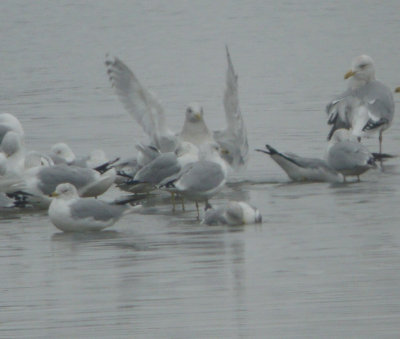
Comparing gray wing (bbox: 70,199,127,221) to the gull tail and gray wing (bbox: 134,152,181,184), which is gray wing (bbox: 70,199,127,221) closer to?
gray wing (bbox: 134,152,181,184)

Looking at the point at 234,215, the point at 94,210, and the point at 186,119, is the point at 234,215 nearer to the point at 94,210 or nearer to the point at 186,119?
the point at 94,210

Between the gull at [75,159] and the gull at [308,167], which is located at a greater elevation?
the gull at [75,159]

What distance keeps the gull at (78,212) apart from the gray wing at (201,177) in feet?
2.37

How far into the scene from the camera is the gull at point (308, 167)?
12828 mm

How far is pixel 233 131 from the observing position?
13703 millimetres

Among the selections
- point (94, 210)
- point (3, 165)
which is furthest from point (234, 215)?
point (3, 165)

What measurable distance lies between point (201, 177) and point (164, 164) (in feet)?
2.97

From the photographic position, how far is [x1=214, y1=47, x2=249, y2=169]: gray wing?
1351cm

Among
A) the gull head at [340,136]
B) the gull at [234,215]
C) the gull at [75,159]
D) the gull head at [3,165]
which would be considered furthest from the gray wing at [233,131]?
the gull at [234,215]

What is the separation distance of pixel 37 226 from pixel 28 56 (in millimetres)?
18193

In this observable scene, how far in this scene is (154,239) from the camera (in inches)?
406

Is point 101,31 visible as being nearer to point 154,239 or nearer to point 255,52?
point 255,52

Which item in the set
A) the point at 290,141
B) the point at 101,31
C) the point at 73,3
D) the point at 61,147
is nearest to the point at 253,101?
the point at 290,141

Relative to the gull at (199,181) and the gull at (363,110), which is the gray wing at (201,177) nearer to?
the gull at (199,181)
